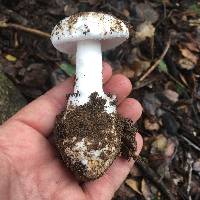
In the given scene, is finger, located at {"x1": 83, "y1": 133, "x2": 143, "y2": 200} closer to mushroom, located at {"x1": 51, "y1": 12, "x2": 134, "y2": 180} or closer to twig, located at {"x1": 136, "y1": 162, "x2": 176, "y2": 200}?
mushroom, located at {"x1": 51, "y1": 12, "x2": 134, "y2": 180}

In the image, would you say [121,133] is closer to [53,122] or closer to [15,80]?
[53,122]

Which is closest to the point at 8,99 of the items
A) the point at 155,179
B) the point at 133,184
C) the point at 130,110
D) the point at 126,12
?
the point at 130,110

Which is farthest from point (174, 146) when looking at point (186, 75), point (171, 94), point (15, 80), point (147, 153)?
point (15, 80)

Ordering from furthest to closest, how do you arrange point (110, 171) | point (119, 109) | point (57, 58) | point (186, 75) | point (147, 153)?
point (186, 75) < point (57, 58) < point (147, 153) < point (119, 109) < point (110, 171)

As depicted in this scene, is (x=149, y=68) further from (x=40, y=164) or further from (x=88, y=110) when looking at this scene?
(x=40, y=164)

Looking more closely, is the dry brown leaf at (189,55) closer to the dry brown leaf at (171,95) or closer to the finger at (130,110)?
the dry brown leaf at (171,95)

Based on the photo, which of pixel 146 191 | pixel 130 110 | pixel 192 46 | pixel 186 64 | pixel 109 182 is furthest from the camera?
pixel 192 46

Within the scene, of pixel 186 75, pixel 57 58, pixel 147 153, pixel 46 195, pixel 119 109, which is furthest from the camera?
pixel 186 75
